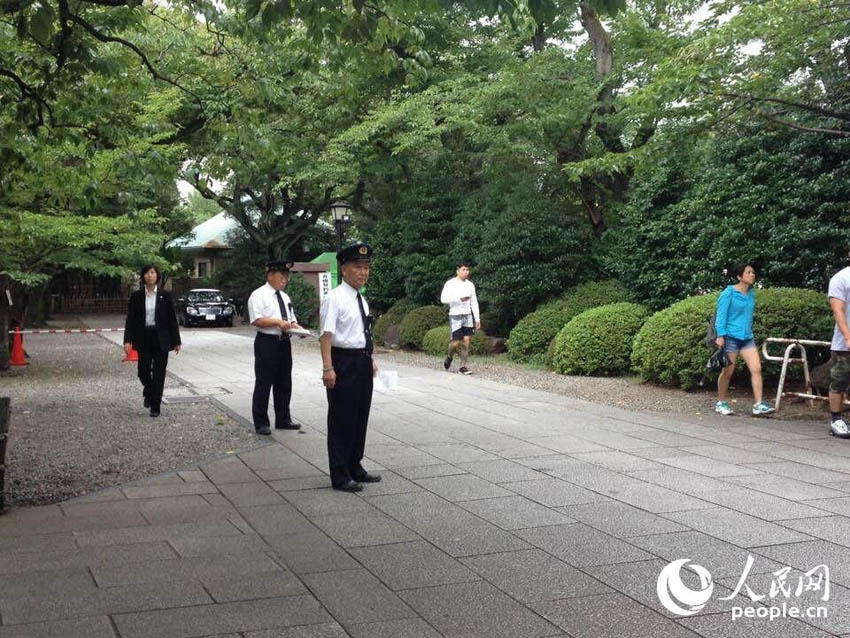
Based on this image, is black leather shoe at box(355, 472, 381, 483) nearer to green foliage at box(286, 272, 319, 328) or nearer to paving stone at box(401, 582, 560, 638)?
paving stone at box(401, 582, 560, 638)

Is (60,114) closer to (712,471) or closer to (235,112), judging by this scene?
(235,112)

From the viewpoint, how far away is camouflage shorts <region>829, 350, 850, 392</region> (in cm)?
843

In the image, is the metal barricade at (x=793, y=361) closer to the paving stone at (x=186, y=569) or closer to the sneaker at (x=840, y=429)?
the sneaker at (x=840, y=429)

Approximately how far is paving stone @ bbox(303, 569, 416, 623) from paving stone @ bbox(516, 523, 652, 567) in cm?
108

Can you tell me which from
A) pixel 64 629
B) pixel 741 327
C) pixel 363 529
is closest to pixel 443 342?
pixel 741 327

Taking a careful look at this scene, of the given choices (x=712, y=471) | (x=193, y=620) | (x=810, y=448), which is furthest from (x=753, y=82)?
(x=193, y=620)

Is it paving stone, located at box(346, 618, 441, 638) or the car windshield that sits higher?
the car windshield

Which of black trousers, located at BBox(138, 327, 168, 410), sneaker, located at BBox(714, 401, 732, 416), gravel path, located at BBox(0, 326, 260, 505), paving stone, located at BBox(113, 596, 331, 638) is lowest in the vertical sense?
gravel path, located at BBox(0, 326, 260, 505)

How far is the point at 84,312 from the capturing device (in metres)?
48.4

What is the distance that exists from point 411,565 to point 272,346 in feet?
15.8

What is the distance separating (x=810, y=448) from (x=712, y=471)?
151 cm

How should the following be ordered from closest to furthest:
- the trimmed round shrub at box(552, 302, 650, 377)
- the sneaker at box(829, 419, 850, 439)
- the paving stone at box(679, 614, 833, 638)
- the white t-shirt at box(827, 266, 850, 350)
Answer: the paving stone at box(679, 614, 833, 638), the sneaker at box(829, 419, 850, 439), the white t-shirt at box(827, 266, 850, 350), the trimmed round shrub at box(552, 302, 650, 377)

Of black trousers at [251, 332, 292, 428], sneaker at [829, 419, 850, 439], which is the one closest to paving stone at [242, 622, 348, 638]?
black trousers at [251, 332, 292, 428]

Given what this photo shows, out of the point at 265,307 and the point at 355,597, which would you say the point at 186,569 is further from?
the point at 265,307
